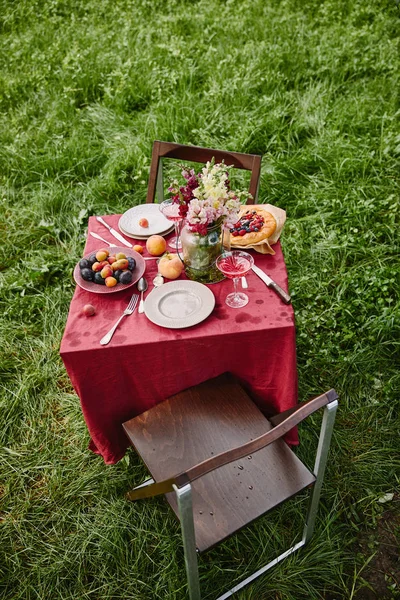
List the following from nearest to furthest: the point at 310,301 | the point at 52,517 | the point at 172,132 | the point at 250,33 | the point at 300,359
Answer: the point at 52,517 < the point at 300,359 < the point at 310,301 < the point at 172,132 < the point at 250,33

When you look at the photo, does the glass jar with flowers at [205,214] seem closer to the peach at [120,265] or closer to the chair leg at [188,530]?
the peach at [120,265]

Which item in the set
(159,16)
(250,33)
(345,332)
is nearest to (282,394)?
(345,332)

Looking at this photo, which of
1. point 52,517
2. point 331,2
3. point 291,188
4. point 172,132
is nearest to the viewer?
point 52,517

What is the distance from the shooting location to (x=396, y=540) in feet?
6.81

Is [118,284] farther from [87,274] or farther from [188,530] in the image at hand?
[188,530]

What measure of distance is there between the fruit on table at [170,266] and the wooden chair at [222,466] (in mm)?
488

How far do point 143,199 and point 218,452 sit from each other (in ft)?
7.99

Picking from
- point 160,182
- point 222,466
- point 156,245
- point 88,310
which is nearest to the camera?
point 222,466

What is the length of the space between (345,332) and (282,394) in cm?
99

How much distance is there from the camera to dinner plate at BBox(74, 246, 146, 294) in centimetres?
195

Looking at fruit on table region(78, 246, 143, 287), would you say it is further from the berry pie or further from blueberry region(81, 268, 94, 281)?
the berry pie

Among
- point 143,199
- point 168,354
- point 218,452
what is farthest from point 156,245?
point 143,199

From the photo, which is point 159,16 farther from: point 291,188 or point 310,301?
point 310,301

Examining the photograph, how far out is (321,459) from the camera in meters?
1.63
